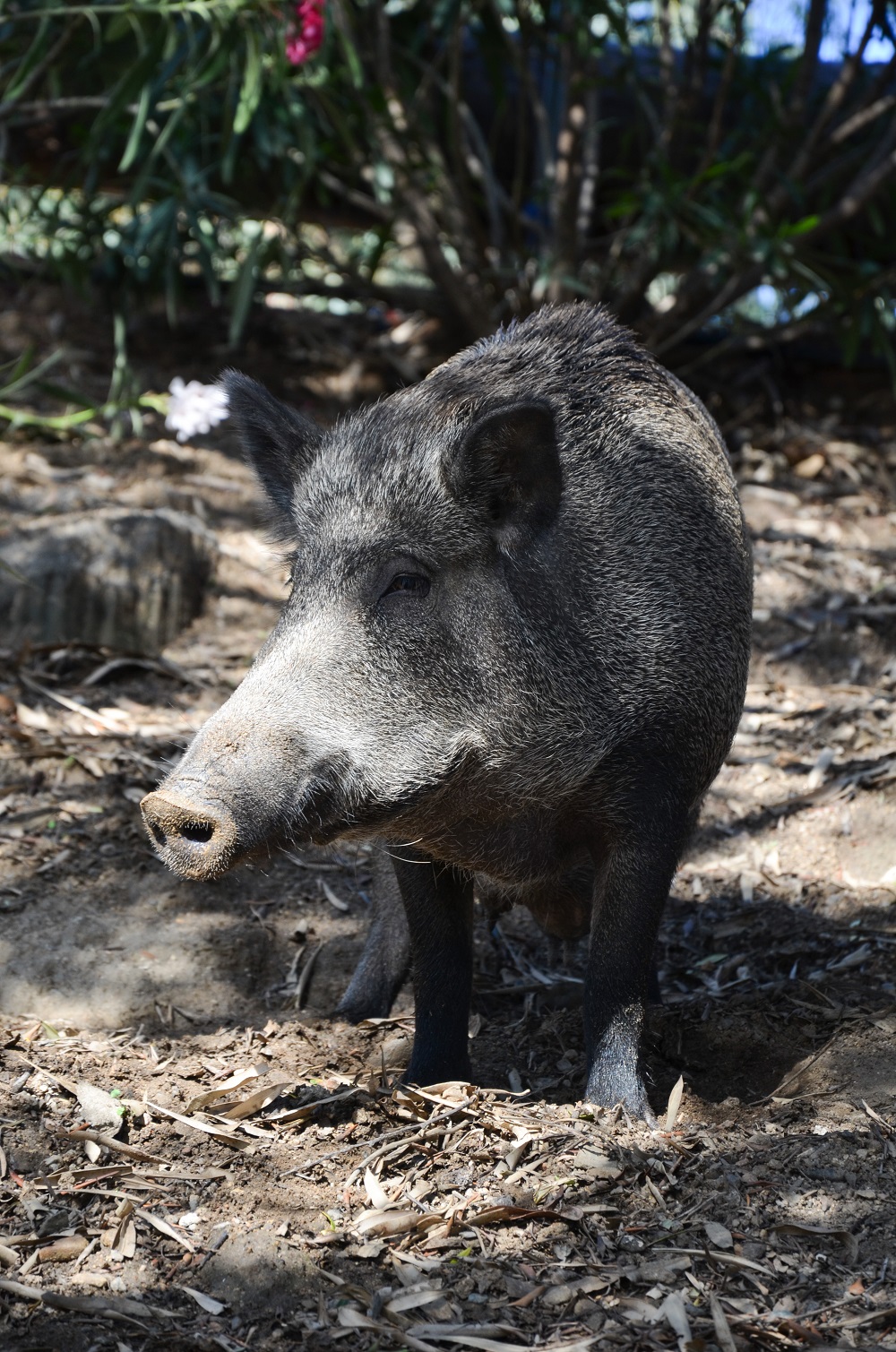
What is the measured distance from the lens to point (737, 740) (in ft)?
18.4

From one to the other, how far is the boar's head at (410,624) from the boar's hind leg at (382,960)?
809mm

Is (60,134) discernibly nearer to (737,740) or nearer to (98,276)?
(98,276)

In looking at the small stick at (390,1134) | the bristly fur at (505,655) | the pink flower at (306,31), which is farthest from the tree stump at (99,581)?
the small stick at (390,1134)

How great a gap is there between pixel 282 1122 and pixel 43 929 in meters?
1.19

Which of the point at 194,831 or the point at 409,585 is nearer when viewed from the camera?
the point at 194,831

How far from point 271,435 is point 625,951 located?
1.58m

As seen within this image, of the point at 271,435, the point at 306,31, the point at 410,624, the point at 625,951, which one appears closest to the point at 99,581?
the point at 306,31

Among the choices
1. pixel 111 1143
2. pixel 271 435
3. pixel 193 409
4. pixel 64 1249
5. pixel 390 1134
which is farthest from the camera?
pixel 193 409

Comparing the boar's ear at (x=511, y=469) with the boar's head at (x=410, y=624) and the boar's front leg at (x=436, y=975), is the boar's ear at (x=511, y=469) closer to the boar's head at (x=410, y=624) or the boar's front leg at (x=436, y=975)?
the boar's head at (x=410, y=624)

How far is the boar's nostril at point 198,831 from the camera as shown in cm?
266

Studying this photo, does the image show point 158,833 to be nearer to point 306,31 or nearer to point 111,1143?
point 111,1143

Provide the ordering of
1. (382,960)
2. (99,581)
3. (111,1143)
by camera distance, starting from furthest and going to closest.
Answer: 1. (99,581)
2. (382,960)
3. (111,1143)

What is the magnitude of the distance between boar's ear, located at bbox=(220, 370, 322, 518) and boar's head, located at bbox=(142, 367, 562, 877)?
11 centimetres

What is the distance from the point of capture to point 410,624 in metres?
3.09
